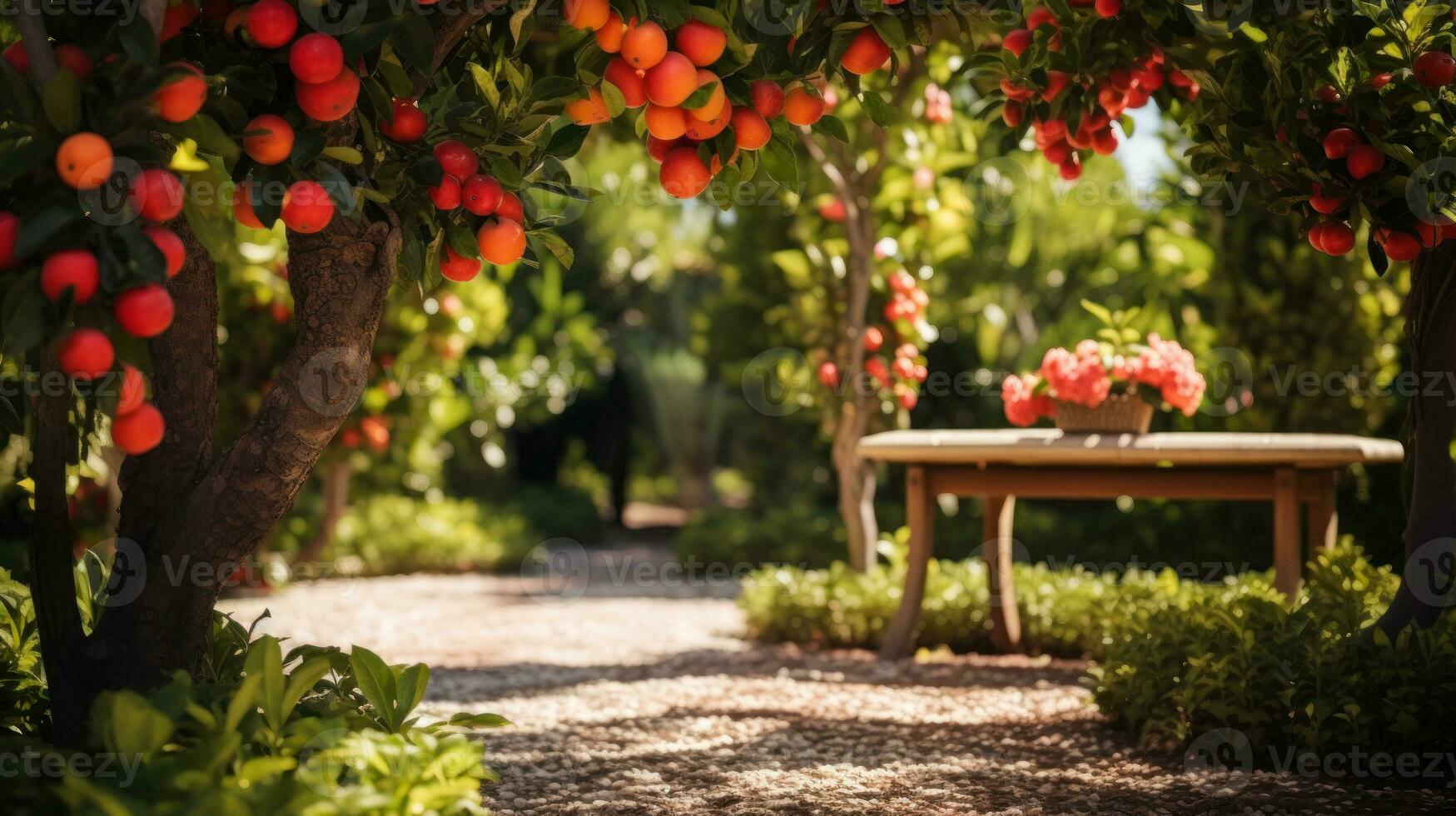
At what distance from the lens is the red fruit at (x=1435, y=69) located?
2.44m

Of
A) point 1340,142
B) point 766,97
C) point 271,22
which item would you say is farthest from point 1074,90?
point 271,22

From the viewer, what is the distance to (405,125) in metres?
1.85

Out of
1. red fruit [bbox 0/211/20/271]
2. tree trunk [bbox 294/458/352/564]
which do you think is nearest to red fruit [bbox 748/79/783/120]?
red fruit [bbox 0/211/20/271]

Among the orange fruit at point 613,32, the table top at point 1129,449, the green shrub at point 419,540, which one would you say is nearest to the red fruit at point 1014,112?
the table top at point 1129,449

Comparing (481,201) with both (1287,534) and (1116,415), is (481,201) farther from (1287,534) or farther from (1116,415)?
(1287,534)

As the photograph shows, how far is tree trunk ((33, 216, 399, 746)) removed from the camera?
1884 mm

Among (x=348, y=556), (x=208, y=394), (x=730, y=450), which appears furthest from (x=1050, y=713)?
(x=730, y=450)

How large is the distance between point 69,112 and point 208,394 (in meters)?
0.65

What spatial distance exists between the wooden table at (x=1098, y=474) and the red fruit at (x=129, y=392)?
3261 mm

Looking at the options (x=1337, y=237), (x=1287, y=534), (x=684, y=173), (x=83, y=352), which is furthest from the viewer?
(x=1287, y=534)

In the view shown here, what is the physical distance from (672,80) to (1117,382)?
3078 millimetres

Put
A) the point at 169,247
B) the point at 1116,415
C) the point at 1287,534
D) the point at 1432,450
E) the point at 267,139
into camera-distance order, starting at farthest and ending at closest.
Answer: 1. the point at 1116,415
2. the point at 1287,534
3. the point at 1432,450
4. the point at 267,139
5. the point at 169,247

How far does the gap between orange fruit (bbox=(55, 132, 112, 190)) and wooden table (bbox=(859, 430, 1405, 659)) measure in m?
3.33

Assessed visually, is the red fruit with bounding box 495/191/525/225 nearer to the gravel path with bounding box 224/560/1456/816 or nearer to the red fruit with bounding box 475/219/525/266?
the red fruit with bounding box 475/219/525/266
